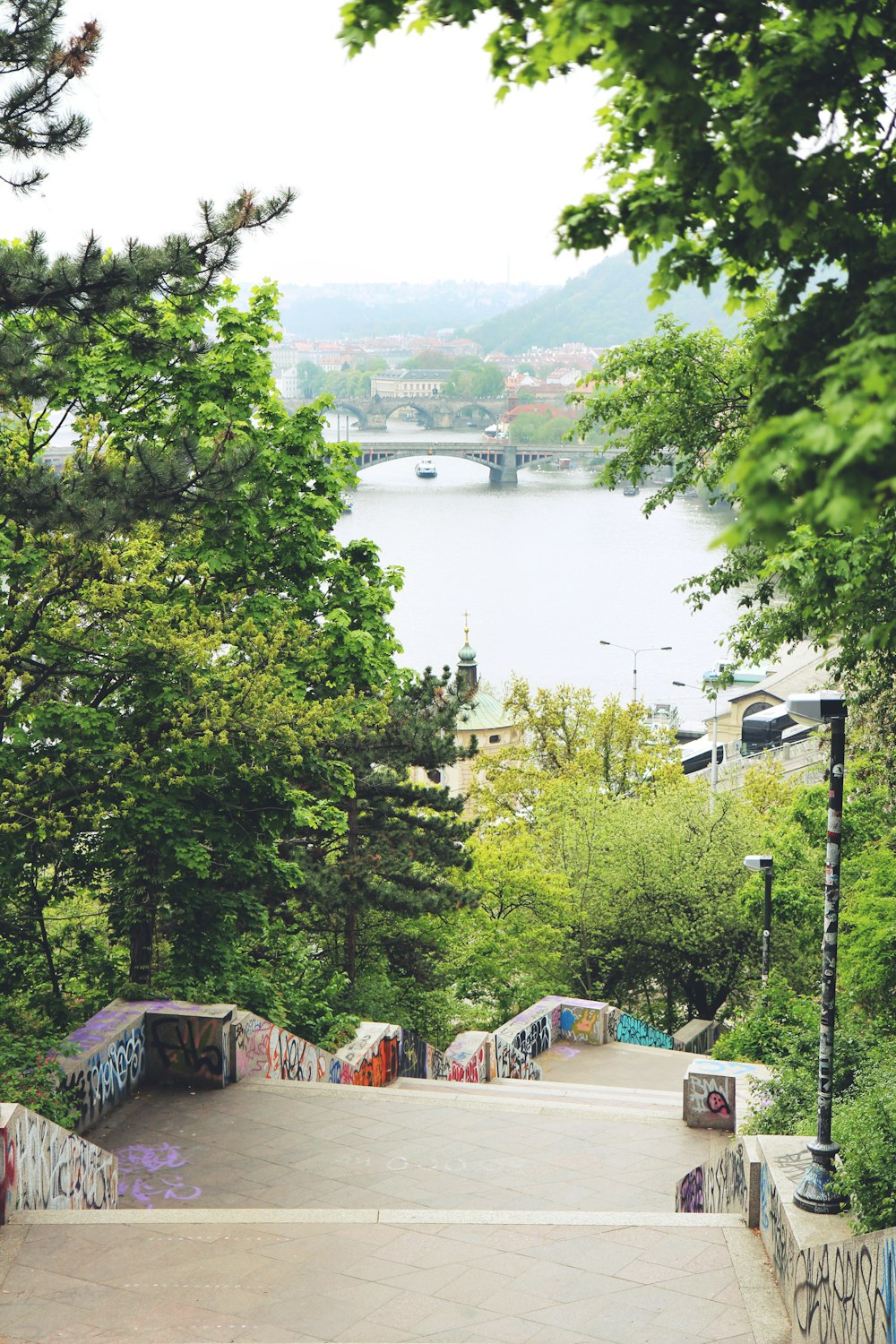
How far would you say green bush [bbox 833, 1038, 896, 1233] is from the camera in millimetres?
5926

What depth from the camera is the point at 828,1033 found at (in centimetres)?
721

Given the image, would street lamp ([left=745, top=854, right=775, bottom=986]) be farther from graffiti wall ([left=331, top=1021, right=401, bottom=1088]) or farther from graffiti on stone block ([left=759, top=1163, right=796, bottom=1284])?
graffiti on stone block ([left=759, top=1163, right=796, bottom=1284])

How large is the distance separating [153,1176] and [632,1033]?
1544 centimetres

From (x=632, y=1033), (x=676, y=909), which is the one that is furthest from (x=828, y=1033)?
(x=676, y=909)

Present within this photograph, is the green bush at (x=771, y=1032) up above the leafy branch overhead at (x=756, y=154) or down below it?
below

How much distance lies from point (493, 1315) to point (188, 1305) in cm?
155

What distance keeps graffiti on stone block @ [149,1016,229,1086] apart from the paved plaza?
1056 mm

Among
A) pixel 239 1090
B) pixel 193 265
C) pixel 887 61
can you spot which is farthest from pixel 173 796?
pixel 887 61

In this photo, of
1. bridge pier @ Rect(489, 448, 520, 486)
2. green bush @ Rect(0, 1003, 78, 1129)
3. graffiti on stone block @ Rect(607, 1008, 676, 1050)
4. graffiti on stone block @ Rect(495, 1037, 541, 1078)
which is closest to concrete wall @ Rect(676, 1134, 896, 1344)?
green bush @ Rect(0, 1003, 78, 1129)

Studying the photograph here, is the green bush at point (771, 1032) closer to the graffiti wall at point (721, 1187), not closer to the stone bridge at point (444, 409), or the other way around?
the graffiti wall at point (721, 1187)

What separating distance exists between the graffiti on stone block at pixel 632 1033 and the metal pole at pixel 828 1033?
14.8 metres

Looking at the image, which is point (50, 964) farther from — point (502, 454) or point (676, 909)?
point (502, 454)

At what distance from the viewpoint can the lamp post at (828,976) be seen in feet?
21.7

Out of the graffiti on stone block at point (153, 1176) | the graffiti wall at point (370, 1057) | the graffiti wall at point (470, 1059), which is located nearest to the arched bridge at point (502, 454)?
the graffiti wall at point (470, 1059)
